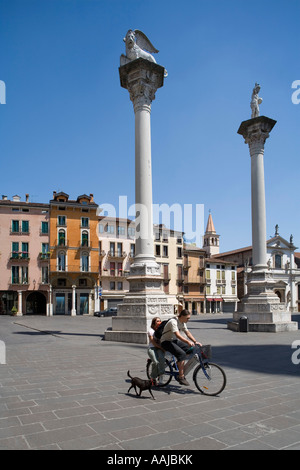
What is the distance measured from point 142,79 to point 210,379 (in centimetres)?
1234

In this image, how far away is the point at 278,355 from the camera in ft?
34.4

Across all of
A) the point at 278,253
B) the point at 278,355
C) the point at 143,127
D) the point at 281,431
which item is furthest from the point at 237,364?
the point at 278,253

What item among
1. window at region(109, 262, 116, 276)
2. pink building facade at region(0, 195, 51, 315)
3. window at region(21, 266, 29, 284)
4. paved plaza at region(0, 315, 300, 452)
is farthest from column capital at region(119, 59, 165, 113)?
window at region(109, 262, 116, 276)

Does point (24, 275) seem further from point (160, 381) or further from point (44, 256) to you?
point (160, 381)

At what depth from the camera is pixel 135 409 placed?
5402mm

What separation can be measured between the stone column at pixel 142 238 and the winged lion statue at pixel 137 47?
0.61 metres

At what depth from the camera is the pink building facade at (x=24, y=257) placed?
46781 millimetres

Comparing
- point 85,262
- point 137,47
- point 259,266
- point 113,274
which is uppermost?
point 137,47

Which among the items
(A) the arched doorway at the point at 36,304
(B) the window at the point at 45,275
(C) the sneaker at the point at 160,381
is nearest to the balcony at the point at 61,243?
(B) the window at the point at 45,275

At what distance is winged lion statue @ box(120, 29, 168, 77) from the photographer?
50.9 feet

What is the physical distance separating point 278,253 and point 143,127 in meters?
57.9

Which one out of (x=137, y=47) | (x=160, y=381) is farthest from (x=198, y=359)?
(x=137, y=47)

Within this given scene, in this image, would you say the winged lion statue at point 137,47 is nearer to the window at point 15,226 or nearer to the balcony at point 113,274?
the window at point 15,226

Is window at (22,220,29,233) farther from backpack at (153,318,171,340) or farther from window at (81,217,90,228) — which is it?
backpack at (153,318,171,340)
